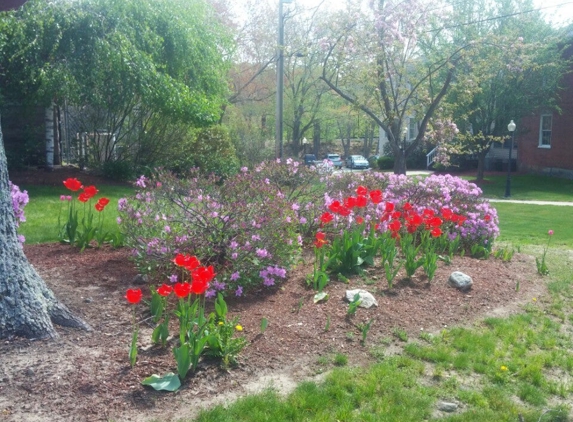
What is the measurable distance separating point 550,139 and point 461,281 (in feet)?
87.1

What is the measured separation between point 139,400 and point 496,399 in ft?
7.48

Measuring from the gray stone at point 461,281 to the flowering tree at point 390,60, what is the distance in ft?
29.3

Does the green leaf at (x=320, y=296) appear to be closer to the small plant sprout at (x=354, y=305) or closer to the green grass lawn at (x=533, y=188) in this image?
the small plant sprout at (x=354, y=305)

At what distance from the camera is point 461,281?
6238 mm

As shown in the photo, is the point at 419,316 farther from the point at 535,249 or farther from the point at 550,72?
the point at 550,72

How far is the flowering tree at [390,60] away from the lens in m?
14.8

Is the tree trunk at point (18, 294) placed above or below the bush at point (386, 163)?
below

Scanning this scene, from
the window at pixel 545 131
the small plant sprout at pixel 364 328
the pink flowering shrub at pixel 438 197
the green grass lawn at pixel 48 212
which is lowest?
the small plant sprout at pixel 364 328

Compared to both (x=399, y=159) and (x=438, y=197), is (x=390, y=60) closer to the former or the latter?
(x=399, y=159)

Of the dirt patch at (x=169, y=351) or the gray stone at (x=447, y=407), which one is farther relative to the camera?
the gray stone at (x=447, y=407)

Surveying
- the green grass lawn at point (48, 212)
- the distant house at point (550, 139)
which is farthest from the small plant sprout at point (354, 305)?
the distant house at point (550, 139)

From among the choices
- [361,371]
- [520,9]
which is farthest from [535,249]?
[520,9]

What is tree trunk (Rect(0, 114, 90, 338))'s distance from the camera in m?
4.05

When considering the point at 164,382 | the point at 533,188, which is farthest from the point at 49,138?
the point at 533,188
